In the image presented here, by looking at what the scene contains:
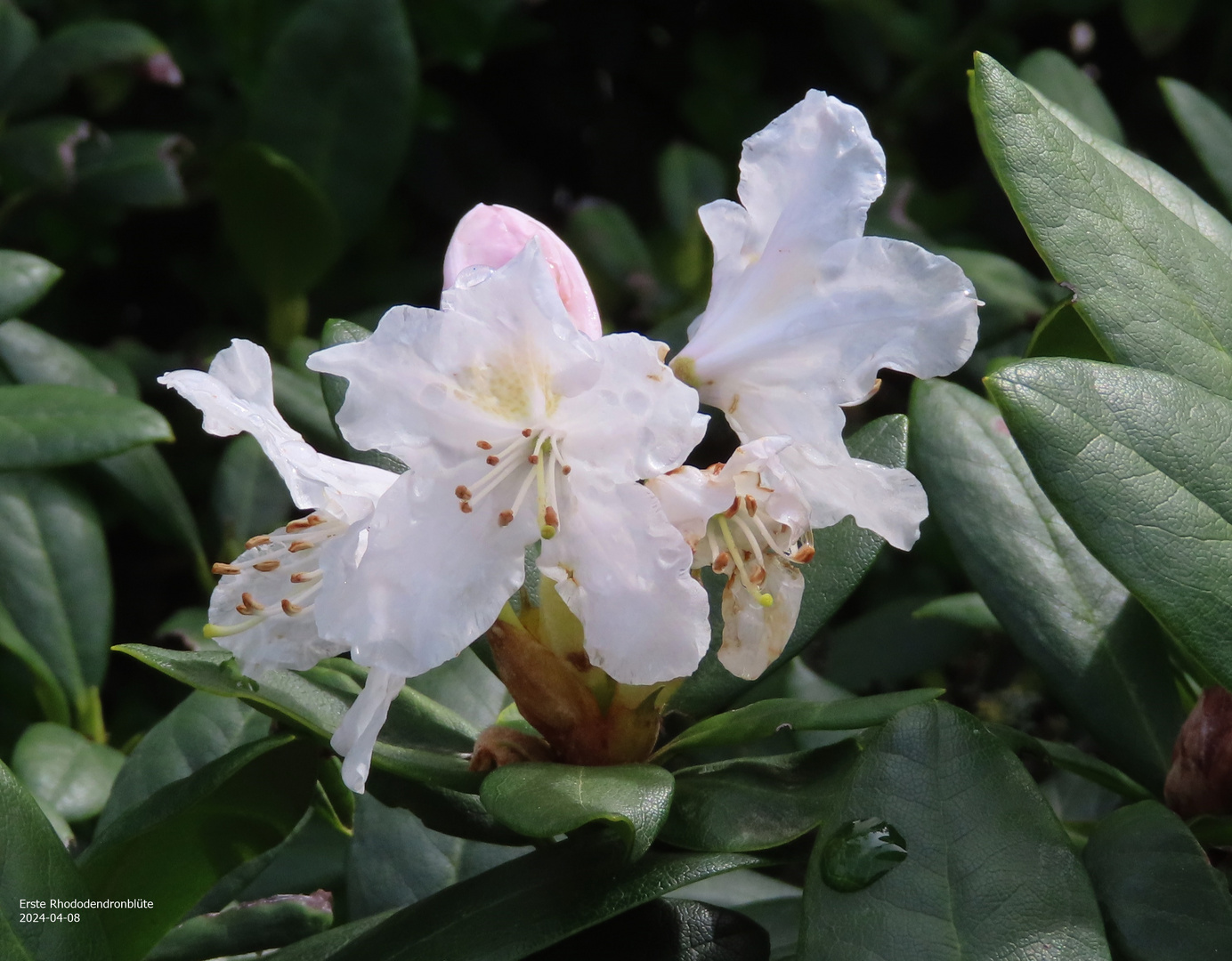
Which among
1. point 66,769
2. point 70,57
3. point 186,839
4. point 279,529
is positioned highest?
point 279,529

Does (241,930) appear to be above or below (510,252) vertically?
below

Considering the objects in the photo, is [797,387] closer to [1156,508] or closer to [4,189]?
[1156,508]

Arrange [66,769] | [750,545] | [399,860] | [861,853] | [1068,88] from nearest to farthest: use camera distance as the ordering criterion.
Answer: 1. [861,853]
2. [750,545]
3. [399,860]
4. [66,769]
5. [1068,88]

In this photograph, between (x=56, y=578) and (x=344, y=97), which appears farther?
(x=344, y=97)

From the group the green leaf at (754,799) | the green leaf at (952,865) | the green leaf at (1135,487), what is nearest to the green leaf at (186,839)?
the green leaf at (754,799)

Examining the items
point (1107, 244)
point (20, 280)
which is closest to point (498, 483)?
point (1107, 244)

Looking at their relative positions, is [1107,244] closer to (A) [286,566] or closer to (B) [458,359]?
(B) [458,359]

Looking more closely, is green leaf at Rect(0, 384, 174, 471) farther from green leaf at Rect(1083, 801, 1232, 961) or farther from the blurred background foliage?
green leaf at Rect(1083, 801, 1232, 961)

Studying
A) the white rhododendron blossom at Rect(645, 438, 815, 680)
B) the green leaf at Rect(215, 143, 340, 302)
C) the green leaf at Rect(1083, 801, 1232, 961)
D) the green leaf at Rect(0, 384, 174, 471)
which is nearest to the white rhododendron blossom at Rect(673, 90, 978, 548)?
the white rhododendron blossom at Rect(645, 438, 815, 680)
